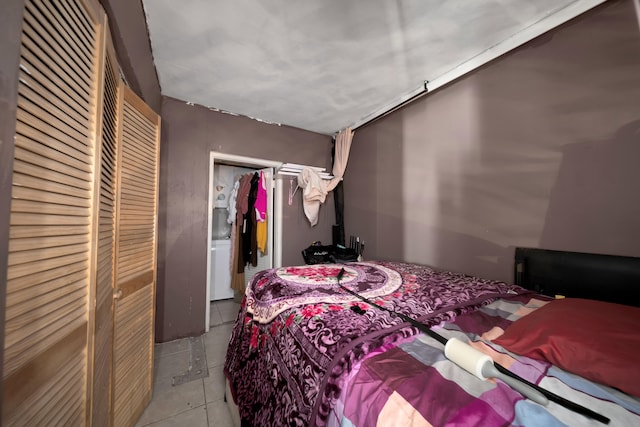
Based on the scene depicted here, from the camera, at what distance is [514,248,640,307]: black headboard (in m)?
1.13

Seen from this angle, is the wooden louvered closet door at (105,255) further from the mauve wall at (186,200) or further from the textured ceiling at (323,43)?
the mauve wall at (186,200)

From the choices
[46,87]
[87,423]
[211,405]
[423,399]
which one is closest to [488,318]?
[423,399]

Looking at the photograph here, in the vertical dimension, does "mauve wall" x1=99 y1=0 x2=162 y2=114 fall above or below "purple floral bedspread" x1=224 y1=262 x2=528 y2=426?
above

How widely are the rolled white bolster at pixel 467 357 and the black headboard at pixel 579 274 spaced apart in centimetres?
115

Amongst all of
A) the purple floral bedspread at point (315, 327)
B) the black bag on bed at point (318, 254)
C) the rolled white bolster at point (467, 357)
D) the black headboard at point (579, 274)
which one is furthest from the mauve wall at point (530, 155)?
the rolled white bolster at point (467, 357)

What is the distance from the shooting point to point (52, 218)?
60 cm

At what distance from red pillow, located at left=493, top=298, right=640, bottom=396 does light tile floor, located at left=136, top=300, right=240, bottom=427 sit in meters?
1.70

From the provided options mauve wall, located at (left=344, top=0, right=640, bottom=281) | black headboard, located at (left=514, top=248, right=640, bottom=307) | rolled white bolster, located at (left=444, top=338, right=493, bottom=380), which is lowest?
rolled white bolster, located at (left=444, top=338, right=493, bottom=380)

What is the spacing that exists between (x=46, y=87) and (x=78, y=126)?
16cm

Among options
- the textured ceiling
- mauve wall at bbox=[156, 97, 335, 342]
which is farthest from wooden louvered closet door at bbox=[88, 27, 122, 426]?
mauve wall at bbox=[156, 97, 335, 342]

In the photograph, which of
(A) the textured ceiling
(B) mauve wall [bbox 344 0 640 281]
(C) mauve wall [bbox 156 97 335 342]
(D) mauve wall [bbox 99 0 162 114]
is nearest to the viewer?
(D) mauve wall [bbox 99 0 162 114]

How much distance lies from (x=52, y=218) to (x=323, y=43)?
1.77 meters

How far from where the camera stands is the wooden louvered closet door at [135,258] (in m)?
1.18

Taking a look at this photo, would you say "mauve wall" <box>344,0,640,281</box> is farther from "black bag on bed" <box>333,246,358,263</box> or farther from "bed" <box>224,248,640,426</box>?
"black bag on bed" <box>333,246,358,263</box>
